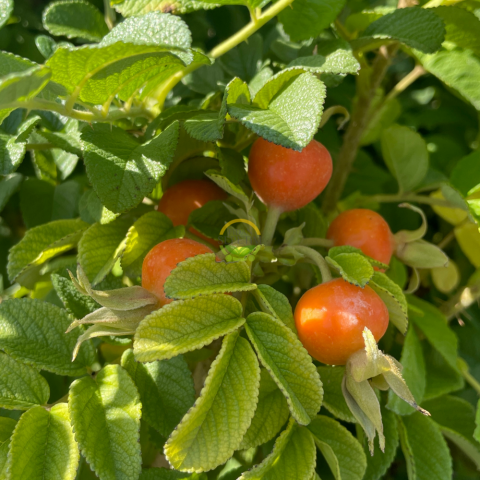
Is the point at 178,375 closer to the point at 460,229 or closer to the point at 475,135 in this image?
the point at 460,229

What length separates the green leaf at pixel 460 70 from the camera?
861 millimetres

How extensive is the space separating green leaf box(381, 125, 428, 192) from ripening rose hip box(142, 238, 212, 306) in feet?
1.76

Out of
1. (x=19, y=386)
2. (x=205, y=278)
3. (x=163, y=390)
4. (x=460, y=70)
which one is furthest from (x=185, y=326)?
(x=460, y=70)

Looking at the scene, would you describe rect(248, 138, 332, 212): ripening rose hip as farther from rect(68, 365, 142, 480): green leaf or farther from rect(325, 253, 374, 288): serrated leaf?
rect(68, 365, 142, 480): green leaf

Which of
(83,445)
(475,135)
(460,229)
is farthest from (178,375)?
(475,135)

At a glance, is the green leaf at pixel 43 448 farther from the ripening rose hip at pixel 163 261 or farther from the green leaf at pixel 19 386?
the ripening rose hip at pixel 163 261

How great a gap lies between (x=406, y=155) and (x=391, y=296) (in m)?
0.45

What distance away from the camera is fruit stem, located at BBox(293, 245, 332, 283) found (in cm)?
73

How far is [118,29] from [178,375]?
1.55ft

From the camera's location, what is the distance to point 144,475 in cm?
76

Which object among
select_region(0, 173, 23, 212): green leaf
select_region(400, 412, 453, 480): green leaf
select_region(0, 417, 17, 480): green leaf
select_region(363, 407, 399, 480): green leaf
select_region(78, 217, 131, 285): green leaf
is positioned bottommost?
select_region(400, 412, 453, 480): green leaf

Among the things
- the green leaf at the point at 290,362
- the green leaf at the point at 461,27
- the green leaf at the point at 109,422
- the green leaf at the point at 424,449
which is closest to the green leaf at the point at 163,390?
the green leaf at the point at 109,422

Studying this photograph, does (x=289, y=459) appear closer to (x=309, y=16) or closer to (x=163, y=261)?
(x=163, y=261)

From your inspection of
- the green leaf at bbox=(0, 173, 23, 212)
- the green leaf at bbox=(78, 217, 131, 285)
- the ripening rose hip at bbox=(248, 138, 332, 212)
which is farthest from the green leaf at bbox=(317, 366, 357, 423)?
the green leaf at bbox=(0, 173, 23, 212)
